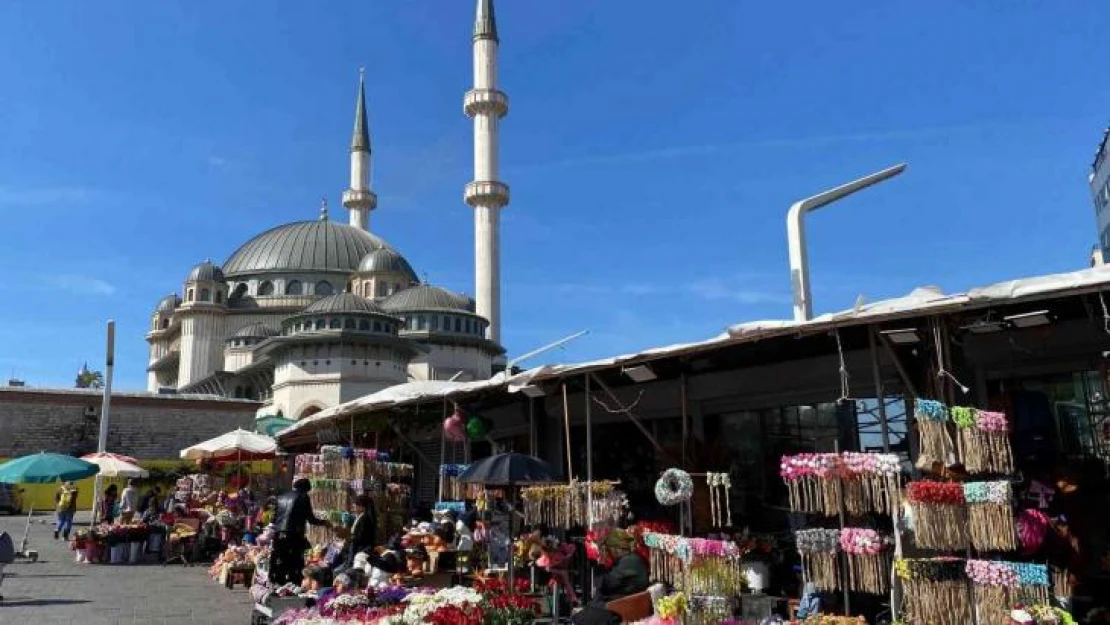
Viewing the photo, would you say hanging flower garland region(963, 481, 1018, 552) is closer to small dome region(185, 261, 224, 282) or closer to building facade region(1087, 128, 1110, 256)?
building facade region(1087, 128, 1110, 256)

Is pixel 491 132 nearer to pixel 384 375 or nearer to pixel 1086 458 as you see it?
pixel 384 375

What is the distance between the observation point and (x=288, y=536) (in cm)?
910

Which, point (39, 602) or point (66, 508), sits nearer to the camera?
point (39, 602)

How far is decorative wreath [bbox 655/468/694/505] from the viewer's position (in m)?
7.42

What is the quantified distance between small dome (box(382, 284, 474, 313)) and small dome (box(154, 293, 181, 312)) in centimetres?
2171

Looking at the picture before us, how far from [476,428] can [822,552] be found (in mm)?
5720

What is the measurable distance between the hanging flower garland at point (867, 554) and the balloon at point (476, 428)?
581 cm

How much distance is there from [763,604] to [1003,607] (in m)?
2.21

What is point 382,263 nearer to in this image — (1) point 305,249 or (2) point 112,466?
(1) point 305,249

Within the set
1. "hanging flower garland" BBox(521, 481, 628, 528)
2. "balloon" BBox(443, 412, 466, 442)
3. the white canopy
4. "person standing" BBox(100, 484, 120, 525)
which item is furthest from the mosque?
"hanging flower garland" BBox(521, 481, 628, 528)

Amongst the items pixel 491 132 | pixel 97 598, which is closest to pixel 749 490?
pixel 97 598

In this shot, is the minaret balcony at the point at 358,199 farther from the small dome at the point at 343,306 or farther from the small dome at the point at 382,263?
the small dome at the point at 343,306

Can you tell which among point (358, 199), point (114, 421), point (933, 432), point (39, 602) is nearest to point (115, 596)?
point (39, 602)

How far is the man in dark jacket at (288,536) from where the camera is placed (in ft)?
29.6
